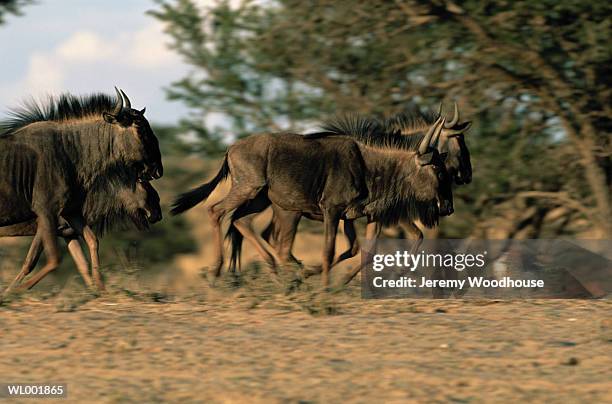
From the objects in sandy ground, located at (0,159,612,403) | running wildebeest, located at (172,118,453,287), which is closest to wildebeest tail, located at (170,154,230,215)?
running wildebeest, located at (172,118,453,287)

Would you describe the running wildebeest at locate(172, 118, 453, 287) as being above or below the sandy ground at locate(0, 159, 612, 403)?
above

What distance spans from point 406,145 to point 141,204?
2.72 metres

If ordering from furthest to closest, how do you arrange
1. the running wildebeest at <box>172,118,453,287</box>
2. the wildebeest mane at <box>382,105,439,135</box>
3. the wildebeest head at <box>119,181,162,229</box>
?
1. the wildebeest mane at <box>382,105,439,135</box>
2. the running wildebeest at <box>172,118,453,287</box>
3. the wildebeest head at <box>119,181,162,229</box>

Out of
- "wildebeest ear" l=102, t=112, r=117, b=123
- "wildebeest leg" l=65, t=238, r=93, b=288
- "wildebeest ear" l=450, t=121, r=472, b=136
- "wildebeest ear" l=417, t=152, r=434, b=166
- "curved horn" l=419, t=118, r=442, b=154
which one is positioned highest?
"wildebeest ear" l=102, t=112, r=117, b=123

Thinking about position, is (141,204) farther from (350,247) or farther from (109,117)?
(350,247)

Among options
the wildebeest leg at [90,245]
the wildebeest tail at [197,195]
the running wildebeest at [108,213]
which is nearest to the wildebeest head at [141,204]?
the running wildebeest at [108,213]

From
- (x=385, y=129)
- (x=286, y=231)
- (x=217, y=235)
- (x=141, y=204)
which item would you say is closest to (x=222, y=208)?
(x=217, y=235)

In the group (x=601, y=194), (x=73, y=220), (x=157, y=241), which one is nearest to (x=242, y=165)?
(x=73, y=220)

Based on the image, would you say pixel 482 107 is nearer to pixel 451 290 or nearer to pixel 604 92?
pixel 604 92

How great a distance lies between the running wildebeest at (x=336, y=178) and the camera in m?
11.7

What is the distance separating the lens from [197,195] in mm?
12398

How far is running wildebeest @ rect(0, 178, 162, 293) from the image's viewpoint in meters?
11.0

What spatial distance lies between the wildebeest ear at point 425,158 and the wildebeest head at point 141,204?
2619 millimetres

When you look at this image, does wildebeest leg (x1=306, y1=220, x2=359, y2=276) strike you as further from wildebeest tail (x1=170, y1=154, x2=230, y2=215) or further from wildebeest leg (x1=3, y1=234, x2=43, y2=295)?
wildebeest leg (x1=3, y1=234, x2=43, y2=295)
